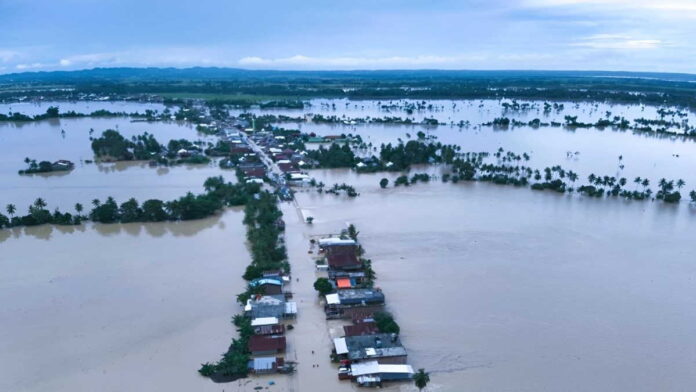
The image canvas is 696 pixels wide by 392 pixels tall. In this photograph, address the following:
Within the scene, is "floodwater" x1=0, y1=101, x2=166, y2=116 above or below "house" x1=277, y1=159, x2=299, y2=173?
above

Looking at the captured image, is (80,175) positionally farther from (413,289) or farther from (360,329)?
(360,329)

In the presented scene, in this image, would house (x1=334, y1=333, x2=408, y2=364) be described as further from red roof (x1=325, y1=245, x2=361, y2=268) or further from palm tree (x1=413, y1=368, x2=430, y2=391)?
red roof (x1=325, y1=245, x2=361, y2=268)

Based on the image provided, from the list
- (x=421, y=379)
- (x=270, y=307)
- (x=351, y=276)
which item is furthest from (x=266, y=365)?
(x=351, y=276)

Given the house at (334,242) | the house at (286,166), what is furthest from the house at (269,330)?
the house at (286,166)

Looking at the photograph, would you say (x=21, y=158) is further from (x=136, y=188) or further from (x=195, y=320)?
(x=195, y=320)

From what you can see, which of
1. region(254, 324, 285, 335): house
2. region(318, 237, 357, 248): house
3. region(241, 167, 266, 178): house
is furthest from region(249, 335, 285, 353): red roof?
region(241, 167, 266, 178): house

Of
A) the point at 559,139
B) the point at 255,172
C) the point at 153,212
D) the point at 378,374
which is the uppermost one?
the point at 559,139
